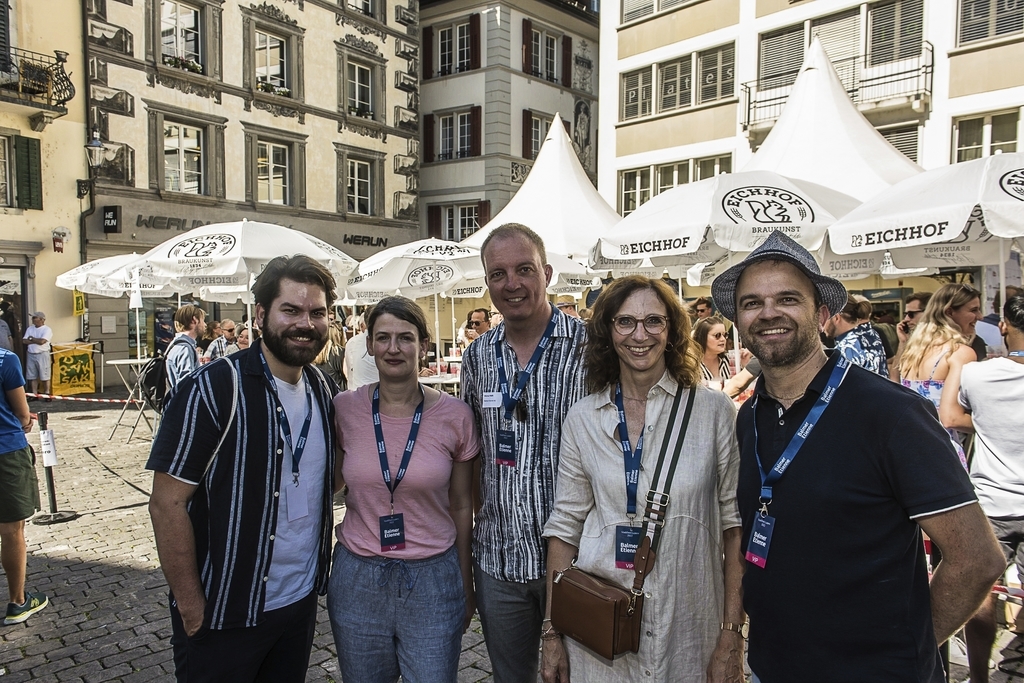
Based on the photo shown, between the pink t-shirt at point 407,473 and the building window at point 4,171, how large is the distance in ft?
62.4

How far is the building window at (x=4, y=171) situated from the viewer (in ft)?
56.7

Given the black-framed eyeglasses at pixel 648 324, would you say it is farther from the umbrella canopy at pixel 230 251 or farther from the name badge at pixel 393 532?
the umbrella canopy at pixel 230 251

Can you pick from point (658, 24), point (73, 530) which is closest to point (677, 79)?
point (658, 24)

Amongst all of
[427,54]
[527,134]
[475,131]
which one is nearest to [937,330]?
[475,131]

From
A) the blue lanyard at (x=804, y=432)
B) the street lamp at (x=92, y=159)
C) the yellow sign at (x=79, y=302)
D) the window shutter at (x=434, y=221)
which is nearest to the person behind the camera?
the blue lanyard at (x=804, y=432)

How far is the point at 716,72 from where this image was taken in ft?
65.7

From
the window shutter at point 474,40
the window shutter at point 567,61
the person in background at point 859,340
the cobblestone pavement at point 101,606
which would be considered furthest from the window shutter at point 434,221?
the person in background at point 859,340

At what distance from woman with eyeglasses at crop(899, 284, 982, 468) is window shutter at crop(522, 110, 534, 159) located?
23.9m

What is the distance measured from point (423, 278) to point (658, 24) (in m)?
14.7

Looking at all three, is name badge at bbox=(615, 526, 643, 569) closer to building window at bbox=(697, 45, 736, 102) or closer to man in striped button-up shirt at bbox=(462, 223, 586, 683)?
man in striped button-up shirt at bbox=(462, 223, 586, 683)

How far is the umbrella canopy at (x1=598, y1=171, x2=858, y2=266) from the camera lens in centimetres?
637

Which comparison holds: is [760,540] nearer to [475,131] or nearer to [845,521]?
[845,521]

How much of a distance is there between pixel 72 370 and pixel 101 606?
14824 millimetres

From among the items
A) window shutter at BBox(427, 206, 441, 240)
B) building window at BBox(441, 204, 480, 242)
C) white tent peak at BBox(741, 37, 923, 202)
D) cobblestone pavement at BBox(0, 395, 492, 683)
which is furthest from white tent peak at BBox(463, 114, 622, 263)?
window shutter at BBox(427, 206, 441, 240)
